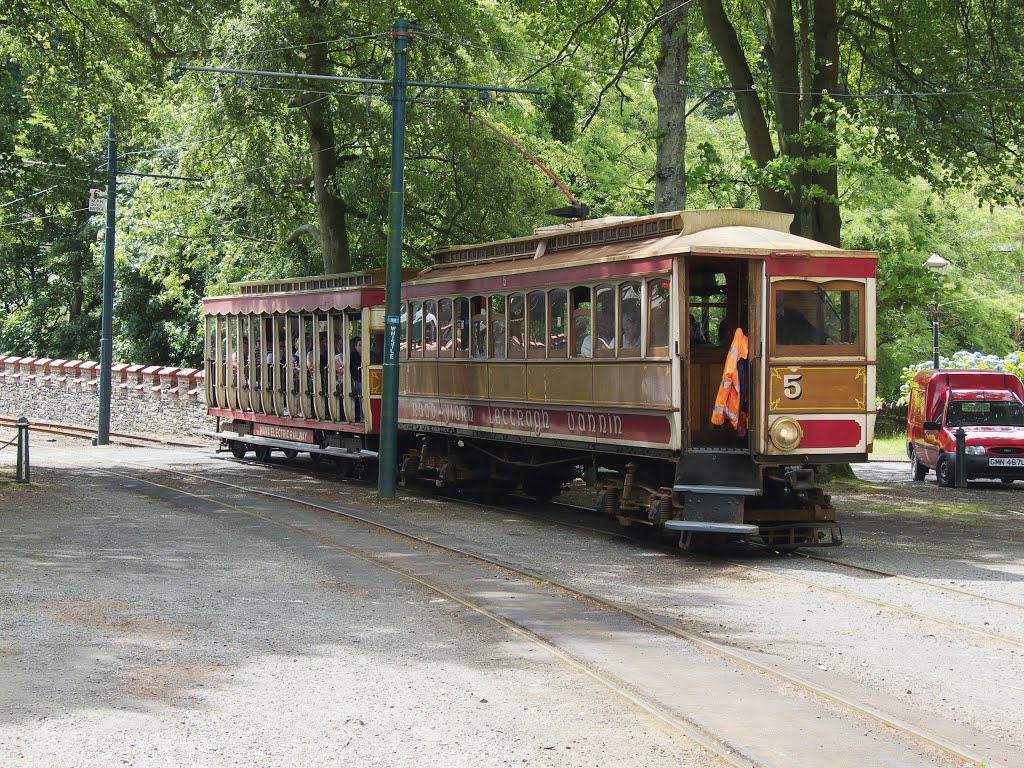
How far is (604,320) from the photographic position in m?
15.4

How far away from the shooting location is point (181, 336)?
44.2 m

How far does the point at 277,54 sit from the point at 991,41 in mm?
12217

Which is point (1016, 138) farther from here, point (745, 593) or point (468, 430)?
point (745, 593)

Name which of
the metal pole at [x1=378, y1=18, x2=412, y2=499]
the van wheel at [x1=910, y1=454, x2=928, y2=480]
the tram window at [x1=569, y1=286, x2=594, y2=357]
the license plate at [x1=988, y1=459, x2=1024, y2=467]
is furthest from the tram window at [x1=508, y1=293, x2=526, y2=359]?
the van wheel at [x1=910, y1=454, x2=928, y2=480]

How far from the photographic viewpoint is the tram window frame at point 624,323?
1458cm

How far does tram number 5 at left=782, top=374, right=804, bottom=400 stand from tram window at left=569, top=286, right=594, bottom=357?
2599 millimetres

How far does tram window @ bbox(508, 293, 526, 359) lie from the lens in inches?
683

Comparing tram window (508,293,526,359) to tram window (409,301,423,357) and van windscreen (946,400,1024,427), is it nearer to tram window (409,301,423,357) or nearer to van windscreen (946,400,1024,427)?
tram window (409,301,423,357)

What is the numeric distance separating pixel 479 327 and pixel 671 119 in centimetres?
558

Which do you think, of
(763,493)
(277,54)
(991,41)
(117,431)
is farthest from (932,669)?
(117,431)

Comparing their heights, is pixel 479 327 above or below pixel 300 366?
above

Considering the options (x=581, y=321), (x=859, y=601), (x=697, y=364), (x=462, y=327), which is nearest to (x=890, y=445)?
(x=462, y=327)

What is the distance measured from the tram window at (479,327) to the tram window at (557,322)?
1961mm

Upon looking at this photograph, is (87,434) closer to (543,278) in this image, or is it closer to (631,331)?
(543,278)
